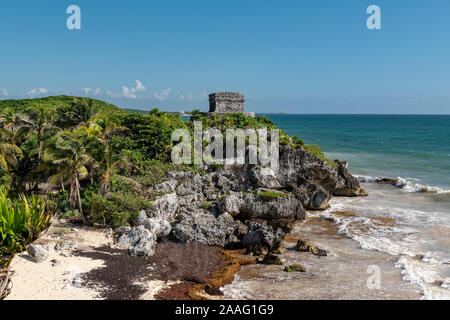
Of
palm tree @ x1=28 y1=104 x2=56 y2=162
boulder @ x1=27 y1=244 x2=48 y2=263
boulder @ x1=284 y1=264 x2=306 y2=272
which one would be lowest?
boulder @ x1=284 y1=264 x2=306 y2=272

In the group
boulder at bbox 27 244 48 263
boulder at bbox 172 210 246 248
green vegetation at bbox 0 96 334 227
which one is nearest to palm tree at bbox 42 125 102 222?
green vegetation at bbox 0 96 334 227

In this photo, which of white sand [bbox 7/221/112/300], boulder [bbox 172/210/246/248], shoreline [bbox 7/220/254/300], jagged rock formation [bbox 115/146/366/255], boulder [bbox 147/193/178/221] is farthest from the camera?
boulder [bbox 147/193/178/221]

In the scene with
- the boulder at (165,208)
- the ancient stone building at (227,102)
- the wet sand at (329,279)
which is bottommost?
the wet sand at (329,279)

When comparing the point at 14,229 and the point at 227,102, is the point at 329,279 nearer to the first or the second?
the point at 14,229

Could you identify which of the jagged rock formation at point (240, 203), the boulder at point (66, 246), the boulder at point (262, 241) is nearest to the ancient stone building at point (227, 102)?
the jagged rock formation at point (240, 203)

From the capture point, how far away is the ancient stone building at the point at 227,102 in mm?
34737

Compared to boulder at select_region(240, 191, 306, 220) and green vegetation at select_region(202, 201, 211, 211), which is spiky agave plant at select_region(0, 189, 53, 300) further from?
boulder at select_region(240, 191, 306, 220)

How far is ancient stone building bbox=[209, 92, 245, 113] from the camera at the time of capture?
1368 inches

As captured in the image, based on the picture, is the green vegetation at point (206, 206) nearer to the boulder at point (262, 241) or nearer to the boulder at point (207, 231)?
the boulder at point (207, 231)

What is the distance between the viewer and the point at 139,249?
608 inches

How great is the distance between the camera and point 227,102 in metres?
35.0

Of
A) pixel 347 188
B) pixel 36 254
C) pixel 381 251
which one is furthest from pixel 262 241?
pixel 347 188

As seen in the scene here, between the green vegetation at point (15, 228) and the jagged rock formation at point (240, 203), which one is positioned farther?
the jagged rock formation at point (240, 203)
